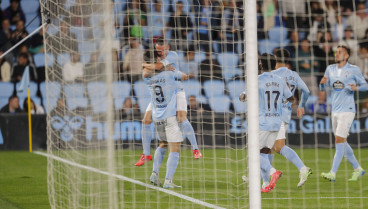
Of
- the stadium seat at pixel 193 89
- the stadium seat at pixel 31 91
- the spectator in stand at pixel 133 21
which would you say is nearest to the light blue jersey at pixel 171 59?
the spectator in stand at pixel 133 21

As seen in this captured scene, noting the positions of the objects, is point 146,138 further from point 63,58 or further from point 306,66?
point 306,66

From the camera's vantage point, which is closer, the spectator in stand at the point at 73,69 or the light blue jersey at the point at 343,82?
the spectator in stand at the point at 73,69

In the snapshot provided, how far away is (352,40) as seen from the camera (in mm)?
16641

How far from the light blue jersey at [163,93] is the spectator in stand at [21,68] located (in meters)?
9.08

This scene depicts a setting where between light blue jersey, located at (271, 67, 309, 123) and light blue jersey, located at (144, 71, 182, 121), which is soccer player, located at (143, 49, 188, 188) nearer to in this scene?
light blue jersey, located at (144, 71, 182, 121)

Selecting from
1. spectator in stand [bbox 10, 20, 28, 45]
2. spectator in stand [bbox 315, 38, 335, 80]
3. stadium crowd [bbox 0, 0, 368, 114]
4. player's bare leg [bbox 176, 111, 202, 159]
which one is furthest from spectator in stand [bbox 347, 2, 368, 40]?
spectator in stand [bbox 10, 20, 28, 45]

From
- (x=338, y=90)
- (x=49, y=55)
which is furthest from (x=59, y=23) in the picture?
(x=338, y=90)

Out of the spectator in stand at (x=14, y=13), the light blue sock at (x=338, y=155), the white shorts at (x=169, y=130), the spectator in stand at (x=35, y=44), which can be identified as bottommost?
the light blue sock at (x=338, y=155)

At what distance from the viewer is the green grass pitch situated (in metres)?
Answer: 8.42

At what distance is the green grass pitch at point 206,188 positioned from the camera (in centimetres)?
842

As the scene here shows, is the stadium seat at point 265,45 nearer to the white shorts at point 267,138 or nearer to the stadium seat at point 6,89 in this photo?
the stadium seat at point 6,89

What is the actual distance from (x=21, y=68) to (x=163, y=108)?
9.34 meters

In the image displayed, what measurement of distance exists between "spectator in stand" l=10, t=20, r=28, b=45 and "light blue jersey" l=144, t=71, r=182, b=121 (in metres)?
9.45

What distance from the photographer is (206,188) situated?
32.2 ft
